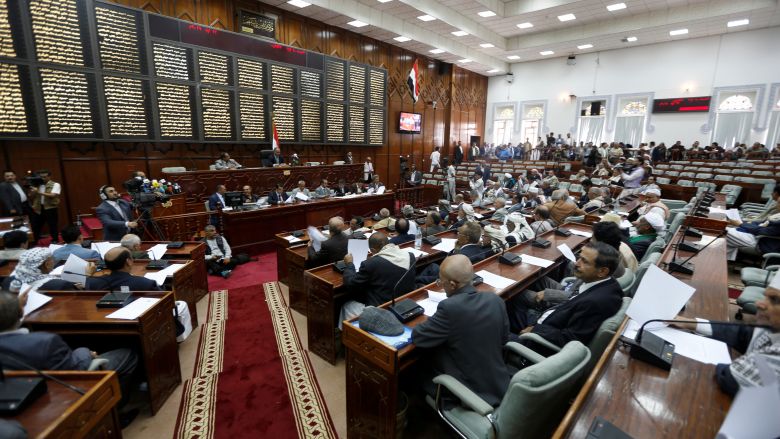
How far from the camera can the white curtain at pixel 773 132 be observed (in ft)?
38.4

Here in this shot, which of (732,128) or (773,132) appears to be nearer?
(773,132)

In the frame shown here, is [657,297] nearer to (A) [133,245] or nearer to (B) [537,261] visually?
(B) [537,261]

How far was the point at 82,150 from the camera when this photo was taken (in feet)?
22.3

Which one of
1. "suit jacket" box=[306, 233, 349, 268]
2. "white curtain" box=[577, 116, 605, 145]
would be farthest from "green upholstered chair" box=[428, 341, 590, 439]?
"white curtain" box=[577, 116, 605, 145]

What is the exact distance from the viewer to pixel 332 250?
150 inches

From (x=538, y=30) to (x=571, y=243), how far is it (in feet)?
39.8

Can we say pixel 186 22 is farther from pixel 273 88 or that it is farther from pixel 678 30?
pixel 678 30

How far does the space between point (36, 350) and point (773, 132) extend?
1846 centimetres

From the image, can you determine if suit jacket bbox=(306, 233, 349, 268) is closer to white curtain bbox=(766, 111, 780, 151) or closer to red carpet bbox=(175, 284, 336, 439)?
red carpet bbox=(175, 284, 336, 439)

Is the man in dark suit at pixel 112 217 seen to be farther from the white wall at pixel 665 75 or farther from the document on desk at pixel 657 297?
the white wall at pixel 665 75

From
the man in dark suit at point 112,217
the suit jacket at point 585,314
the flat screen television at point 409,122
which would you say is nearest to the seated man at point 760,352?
the suit jacket at point 585,314

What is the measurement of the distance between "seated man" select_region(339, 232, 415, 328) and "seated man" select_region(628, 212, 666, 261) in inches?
119

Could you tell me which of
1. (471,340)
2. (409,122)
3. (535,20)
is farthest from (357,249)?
(535,20)

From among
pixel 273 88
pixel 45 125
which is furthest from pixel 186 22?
pixel 45 125
